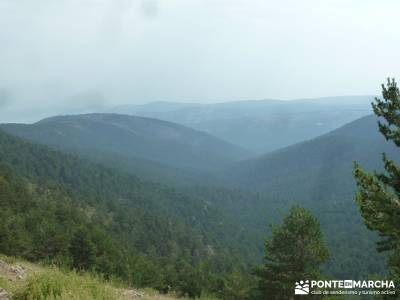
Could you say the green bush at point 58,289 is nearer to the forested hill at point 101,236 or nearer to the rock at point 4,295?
the rock at point 4,295

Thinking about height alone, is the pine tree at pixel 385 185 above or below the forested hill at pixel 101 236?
above

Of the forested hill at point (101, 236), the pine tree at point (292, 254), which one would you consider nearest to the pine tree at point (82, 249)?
the forested hill at point (101, 236)

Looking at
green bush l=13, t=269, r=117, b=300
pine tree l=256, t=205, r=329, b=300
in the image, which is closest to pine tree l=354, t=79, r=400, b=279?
green bush l=13, t=269, r=117, b=300

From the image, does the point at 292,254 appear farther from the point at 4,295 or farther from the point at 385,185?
the point at 4,295

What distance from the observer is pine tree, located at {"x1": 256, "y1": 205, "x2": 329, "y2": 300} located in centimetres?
3069

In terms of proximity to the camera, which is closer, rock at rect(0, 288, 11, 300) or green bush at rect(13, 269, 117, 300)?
green bush at rect(13, 269, 117, 300)

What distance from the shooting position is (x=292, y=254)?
103ft

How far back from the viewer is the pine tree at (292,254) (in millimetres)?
30688

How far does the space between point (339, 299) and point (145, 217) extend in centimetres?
13822

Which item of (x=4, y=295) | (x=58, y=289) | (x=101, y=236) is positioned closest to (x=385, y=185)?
(x=58, y=289)

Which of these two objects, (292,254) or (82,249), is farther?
(82,249)

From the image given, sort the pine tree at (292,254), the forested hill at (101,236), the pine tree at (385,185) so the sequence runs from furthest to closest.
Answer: the forested hill at (101,236), the pine tree at (292,254), the pine tree at (385,185)

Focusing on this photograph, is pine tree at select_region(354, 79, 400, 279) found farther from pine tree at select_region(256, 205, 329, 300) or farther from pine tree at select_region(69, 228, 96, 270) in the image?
pine tree at select_region(69, 228, 96, 270)

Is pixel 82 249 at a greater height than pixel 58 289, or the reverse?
pixel 58 289
